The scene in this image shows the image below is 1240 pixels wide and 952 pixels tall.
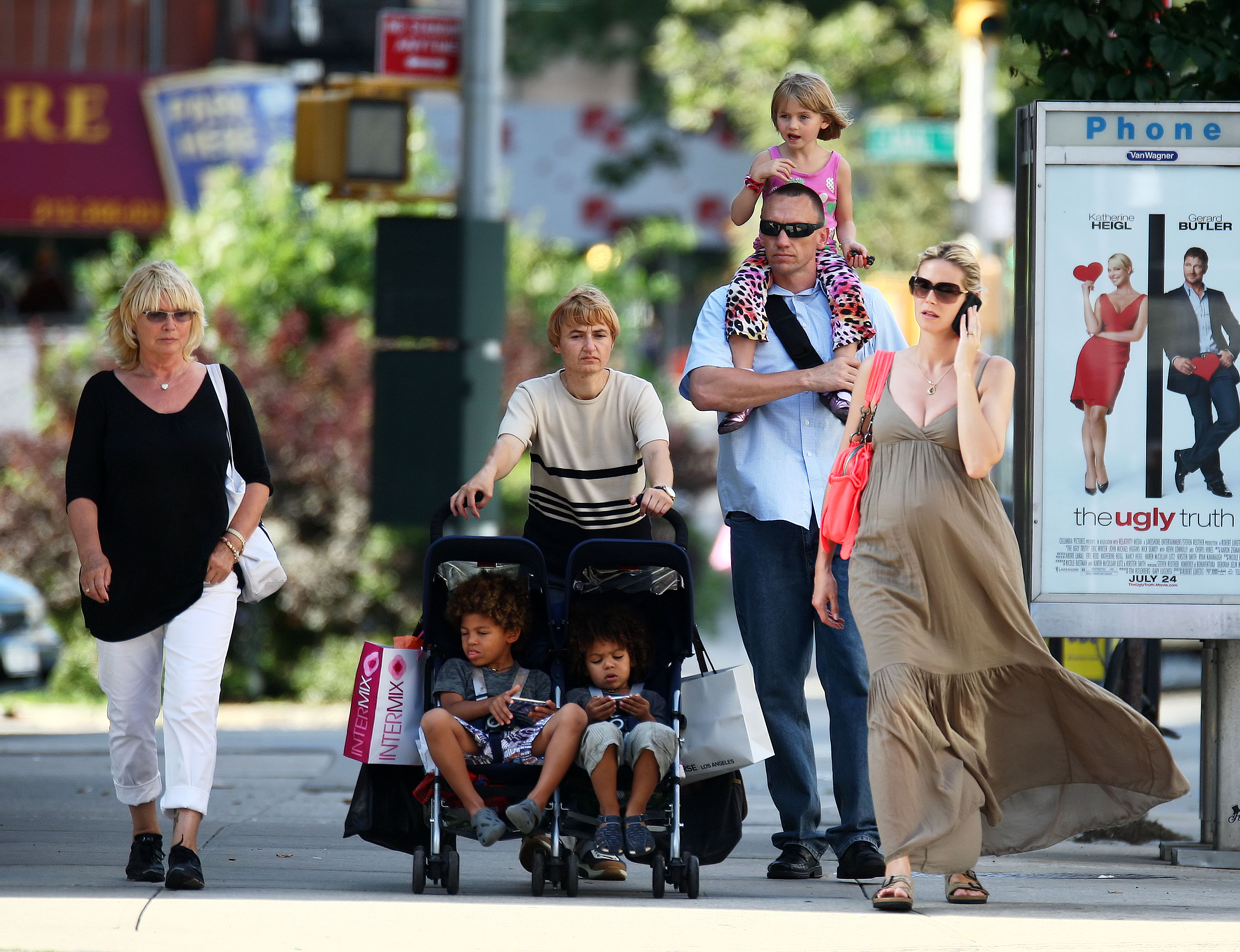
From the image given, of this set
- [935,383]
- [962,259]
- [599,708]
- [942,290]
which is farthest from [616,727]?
[962,259]

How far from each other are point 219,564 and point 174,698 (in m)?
0.44

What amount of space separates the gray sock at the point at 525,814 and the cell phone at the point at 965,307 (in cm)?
194

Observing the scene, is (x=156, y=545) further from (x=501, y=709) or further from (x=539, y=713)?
(x=539, y=713)

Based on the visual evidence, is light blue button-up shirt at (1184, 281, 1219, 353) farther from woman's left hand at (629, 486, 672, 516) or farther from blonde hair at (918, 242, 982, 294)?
woman's left hand at (629, 486, 672, 516)

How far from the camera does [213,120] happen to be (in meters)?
23.4

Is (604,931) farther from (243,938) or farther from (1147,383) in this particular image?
(1147,383)

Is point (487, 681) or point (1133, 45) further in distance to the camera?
point (1133, 45)

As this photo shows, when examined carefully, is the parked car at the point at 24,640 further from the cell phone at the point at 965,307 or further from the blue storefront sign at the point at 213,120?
the blue storefront sign at the point at 213,120

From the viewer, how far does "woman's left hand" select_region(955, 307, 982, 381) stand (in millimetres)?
5516

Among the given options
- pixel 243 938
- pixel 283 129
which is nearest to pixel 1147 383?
pixel 243 938

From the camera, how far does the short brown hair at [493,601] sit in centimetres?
575

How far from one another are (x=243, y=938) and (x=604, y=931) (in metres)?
0.97

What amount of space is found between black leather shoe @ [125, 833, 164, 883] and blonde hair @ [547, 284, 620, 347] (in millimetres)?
2042

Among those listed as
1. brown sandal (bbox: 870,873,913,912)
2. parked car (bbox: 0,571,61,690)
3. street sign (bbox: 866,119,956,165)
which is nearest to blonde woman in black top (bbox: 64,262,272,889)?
brown sandal (bbox: 870,873,913,912)
